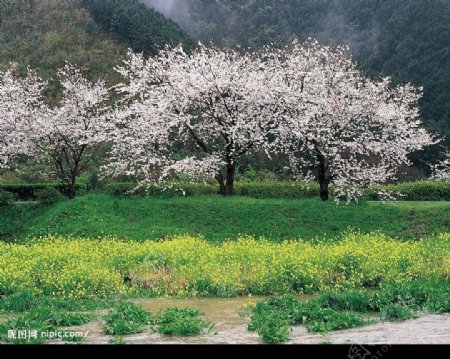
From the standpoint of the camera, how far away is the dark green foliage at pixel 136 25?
5700cm

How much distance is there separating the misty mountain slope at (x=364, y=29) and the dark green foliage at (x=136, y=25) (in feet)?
23.8

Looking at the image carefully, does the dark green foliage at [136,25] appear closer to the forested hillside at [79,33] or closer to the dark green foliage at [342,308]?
the forested hillside at [79,33]

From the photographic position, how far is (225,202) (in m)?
27.9

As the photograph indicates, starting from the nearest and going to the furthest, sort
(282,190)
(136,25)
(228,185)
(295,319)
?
(295,319) < (228,185) < (282,190) < (136,25)

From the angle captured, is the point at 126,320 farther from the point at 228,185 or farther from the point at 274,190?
the point at 274,190

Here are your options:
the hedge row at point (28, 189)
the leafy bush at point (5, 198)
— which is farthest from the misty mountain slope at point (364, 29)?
the leafy bush at point (5, 198)

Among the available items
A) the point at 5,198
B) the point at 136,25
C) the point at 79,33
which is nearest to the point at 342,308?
the point at 5,198

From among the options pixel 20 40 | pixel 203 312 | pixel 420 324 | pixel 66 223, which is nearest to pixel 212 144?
pixel 66 223

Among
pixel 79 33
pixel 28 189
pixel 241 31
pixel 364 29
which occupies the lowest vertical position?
pixel 28 189

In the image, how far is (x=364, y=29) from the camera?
61.8 meters

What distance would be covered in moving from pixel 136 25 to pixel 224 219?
1495 inches

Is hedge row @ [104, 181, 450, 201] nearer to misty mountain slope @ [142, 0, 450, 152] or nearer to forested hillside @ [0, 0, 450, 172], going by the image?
forested hillside @ [0, 0, 450, 172]

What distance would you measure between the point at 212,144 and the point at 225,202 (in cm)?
477

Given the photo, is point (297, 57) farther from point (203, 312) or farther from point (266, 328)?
point (266, 328)
